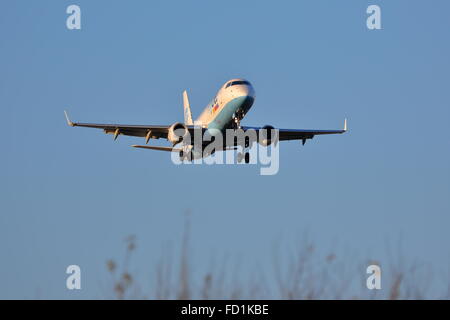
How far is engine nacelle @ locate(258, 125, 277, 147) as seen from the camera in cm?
5045

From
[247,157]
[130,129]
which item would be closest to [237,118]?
[247,157]

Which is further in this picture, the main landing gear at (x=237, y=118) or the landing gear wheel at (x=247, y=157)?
the landing gear wheel at (x=247, y=157)

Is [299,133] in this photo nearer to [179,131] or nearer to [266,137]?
[266,137]

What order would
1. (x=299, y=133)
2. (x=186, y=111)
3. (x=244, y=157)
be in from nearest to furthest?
(x=244, y=157), (x=299, y=133), (x=186, y=111)

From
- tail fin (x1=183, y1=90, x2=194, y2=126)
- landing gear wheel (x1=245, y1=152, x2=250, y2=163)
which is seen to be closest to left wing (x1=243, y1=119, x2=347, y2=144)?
landing gear wheel (x1=245, y1=152, x2=250, y2=163)

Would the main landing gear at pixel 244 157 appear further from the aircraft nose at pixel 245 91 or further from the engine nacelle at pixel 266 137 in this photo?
the aircraft nose at pixel 245 91

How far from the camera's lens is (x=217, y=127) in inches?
1953

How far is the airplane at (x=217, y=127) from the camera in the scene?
1917 inches

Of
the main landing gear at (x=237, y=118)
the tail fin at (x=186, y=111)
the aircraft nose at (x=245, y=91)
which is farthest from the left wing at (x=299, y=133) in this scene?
the tail fin at (x=186, y=111)

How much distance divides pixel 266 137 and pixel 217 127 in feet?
11.5
